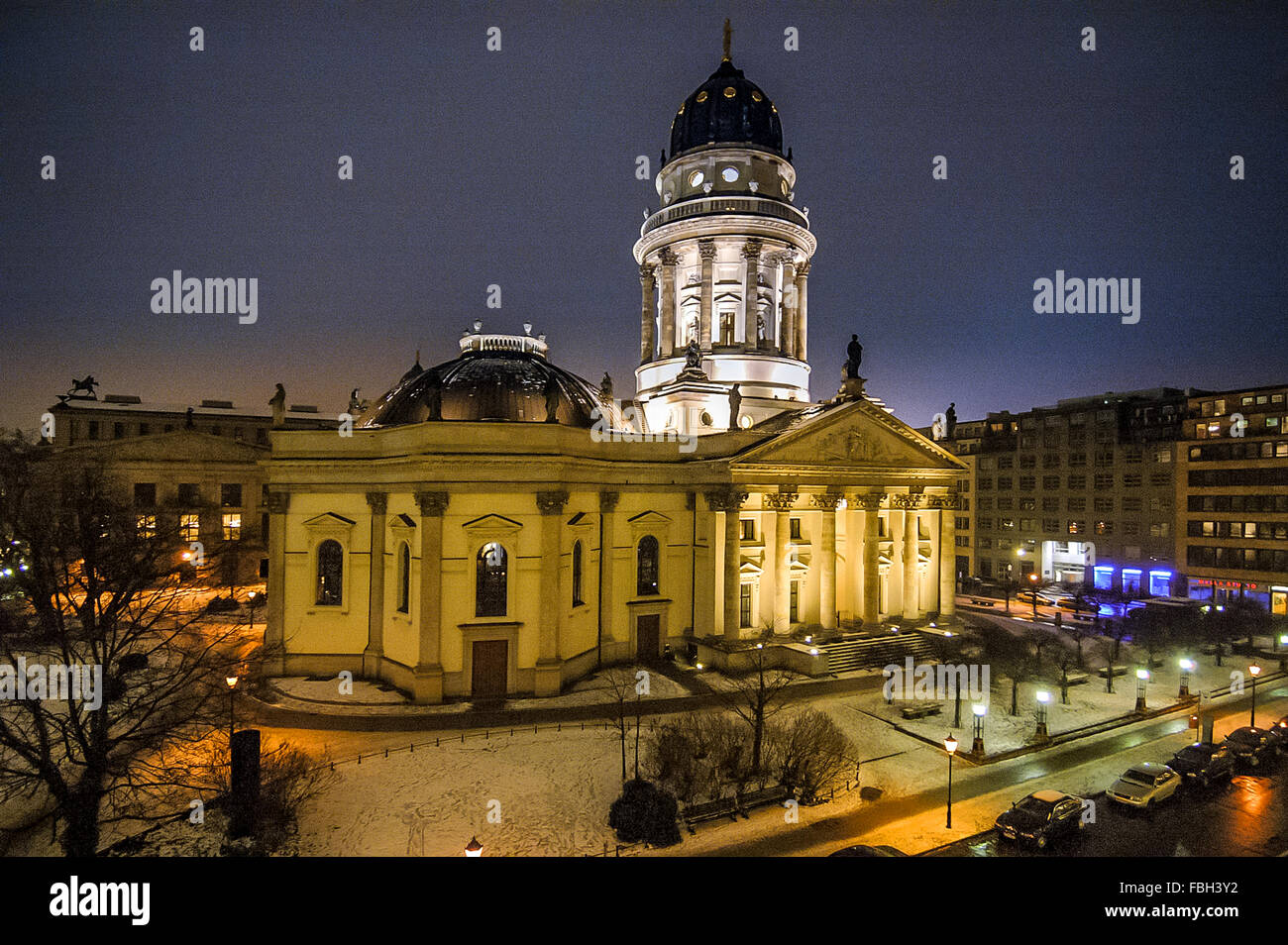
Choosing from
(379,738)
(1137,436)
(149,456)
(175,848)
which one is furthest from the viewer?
(1137,436)

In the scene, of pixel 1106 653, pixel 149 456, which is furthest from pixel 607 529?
pixel 149 456

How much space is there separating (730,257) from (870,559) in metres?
22.3

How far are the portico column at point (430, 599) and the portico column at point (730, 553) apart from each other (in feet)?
47.8

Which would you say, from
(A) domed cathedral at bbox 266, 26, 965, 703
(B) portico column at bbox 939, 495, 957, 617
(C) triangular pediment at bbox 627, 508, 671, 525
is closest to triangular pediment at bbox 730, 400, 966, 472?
(A) domed cathedral at bbox 266, 26, 965, 703

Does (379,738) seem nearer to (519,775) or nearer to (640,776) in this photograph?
(519,775)

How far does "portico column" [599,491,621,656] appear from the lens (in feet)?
112

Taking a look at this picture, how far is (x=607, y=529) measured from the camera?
34.2 m

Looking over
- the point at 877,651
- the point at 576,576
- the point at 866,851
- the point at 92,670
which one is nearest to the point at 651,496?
the point at 576,576

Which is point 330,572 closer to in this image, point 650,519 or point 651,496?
point 650,519

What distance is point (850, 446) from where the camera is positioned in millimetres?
38594

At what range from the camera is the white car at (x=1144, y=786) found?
2025 cm

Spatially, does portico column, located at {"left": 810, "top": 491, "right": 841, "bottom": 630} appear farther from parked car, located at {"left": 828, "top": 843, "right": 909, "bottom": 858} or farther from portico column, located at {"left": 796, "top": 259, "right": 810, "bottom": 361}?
parked car, located at {"left": 828, "top": 843, "right": 909, "bottom": 858}

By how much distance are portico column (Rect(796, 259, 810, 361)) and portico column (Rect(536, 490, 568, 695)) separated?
1021 inches
